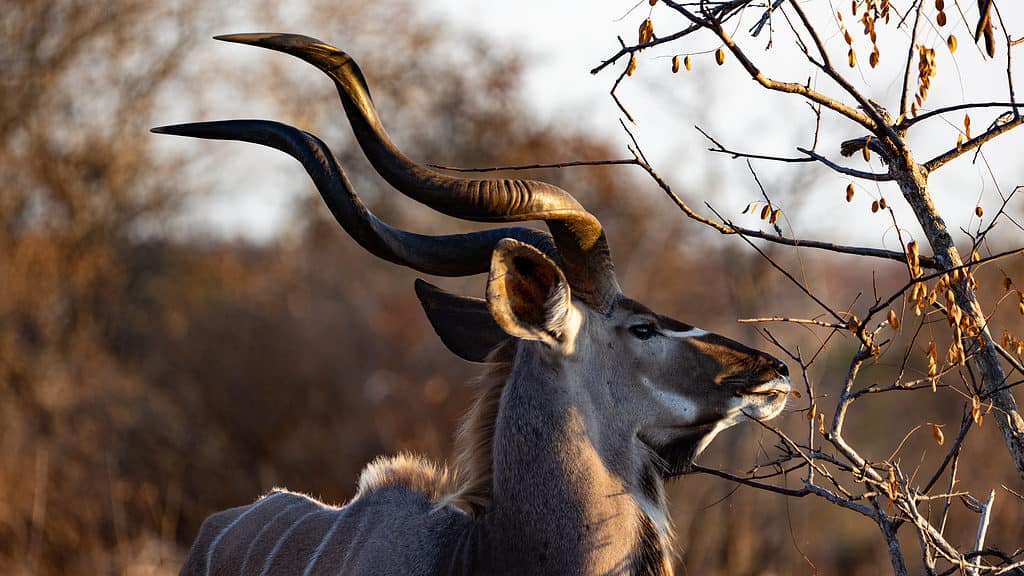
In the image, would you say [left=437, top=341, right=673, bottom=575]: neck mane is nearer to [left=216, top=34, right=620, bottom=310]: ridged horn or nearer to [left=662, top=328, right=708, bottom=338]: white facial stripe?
[left=662, top=328, right=708, bottom=338]: white facial stripe

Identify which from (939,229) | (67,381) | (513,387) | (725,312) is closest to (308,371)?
(67,381)

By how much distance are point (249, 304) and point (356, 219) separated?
8.15m

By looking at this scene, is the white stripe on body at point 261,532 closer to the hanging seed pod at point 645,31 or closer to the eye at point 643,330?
the eye at point 643,330

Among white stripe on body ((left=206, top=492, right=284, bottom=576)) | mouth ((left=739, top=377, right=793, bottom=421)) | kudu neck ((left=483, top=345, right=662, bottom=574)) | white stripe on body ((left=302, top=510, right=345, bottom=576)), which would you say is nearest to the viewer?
kudu neck ((left=483, top=345, right=662, bottom=574))

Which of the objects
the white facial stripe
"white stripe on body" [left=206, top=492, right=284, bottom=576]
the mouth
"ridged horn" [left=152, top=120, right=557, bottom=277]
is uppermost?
"ridged horn" [left=152, top=120, right=557, bottom=277]

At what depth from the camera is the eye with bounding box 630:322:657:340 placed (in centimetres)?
343

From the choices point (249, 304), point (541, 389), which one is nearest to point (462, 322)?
point (541, 389)

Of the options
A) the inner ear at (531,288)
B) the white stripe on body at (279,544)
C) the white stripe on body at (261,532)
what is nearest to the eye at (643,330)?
the inner ear at (531,288)

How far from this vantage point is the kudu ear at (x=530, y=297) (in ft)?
10.2

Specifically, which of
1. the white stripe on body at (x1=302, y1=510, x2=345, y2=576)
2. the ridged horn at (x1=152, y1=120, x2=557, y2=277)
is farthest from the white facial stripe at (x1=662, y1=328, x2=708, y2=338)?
the white stripe on body at (x1=302, y1=510, x2=345, y2=576)

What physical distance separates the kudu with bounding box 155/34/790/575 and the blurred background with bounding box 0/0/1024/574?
2.66 m

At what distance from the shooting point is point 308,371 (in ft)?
33.4

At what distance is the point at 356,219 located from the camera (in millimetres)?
3141

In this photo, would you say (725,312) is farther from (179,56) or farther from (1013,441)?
(1013,441)
